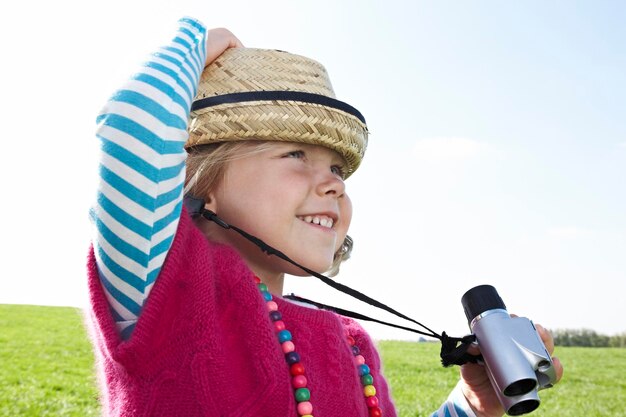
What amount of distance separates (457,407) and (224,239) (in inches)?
44.1

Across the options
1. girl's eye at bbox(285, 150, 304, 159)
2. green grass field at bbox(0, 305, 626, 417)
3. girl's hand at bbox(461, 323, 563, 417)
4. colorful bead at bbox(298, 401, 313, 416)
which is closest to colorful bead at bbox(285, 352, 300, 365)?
colorful bead at bbox(298, 401, 313, 416)

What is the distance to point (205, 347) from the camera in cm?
168

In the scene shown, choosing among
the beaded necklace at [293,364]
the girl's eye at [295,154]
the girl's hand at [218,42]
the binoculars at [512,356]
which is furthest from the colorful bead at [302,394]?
the girl's hand at [218,42]

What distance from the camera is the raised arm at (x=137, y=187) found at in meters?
1.61

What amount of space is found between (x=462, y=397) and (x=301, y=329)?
0.85 metres

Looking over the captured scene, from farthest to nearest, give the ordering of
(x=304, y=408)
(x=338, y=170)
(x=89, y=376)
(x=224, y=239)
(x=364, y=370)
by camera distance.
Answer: (x=89, y=376) < (x=338, y=170) < (x=364, y=370) < (x=224, y=239) < (x=304, y=408)

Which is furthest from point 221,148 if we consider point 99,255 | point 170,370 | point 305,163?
point 170,370

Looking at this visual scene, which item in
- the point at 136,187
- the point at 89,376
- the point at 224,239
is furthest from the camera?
the point at 89,376

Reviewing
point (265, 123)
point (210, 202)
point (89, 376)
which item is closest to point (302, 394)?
point (210, 202)

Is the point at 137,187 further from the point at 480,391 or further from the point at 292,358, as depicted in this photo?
the point at 480,391

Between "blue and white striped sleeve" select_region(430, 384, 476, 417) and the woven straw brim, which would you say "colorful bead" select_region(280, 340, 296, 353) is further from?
"blue and white striped sleeve" select_region(430, 384, 476, 417)

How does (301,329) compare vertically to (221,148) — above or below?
below

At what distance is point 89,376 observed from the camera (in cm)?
754

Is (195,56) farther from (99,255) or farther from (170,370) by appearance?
(170,370)
